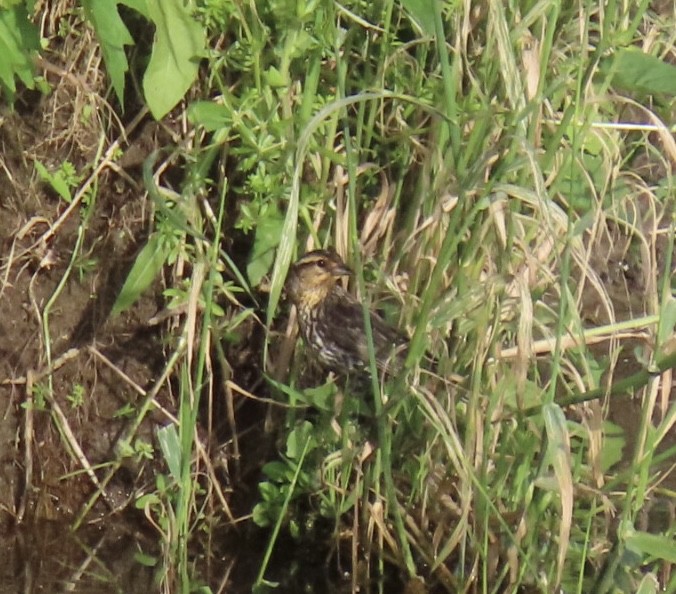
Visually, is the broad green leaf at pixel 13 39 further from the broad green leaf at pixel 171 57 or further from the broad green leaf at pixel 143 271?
the broad green leaf at pixel 143 271

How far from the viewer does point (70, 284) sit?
12.9ft

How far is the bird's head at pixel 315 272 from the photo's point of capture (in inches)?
139

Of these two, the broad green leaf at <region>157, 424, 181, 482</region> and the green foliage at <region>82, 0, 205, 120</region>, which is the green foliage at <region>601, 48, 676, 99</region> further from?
the broad green leaf at <region>157, 424, 181, 482</region>

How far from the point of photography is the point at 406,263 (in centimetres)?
348

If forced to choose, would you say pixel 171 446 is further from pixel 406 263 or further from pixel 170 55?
pixel 170 55

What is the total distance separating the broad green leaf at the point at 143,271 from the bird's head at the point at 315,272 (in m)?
0.36

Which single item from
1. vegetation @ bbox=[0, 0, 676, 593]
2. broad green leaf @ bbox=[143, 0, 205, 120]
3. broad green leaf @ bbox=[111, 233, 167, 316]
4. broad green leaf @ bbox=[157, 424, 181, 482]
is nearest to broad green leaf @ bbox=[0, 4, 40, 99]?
vegetation @ bbox=[0, 0, 676, 593]

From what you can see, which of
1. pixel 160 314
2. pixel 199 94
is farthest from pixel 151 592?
pixel 199 94

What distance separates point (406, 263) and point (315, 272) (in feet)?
0.80

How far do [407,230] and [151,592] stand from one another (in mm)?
1190

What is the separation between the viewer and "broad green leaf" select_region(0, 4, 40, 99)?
133 inches

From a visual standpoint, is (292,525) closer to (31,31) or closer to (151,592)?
(151,592)

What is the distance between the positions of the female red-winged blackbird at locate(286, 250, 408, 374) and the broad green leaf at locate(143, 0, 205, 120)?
54cm

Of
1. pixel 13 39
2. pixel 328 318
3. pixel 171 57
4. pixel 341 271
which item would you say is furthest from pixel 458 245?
pixel 13 39
